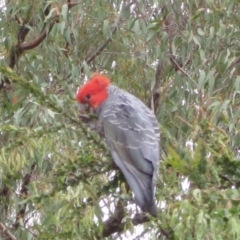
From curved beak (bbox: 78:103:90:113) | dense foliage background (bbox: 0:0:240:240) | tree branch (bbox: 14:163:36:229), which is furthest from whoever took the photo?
tree branch (bbox: 14:163:36:229)

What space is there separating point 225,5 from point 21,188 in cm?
148

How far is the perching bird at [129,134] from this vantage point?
2.63 meters

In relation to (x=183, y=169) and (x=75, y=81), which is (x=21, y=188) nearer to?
(x=75, y=81)

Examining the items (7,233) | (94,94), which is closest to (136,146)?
(94,94)

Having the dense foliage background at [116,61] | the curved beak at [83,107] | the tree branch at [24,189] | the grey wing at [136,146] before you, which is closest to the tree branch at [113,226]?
the dense foliage background at [116,61]

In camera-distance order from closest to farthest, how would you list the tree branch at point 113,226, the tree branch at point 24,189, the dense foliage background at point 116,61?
1. the tree branch at point 113,226
2. the dense foliage background at point 116,61
3. the tree branch at point 24,189

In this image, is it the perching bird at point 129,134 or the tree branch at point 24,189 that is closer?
the perching bird at point 129,134

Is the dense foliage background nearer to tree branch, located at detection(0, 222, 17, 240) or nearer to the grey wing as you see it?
tree branch, located at detection(0, 222, 17, 240)

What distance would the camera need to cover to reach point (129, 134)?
2.98 meters

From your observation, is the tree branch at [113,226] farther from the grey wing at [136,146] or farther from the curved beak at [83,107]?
the curved beak at [83,107]

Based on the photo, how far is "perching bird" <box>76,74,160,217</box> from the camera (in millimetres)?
2627

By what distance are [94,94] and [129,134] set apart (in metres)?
0.46

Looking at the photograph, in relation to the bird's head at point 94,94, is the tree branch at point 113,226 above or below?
below

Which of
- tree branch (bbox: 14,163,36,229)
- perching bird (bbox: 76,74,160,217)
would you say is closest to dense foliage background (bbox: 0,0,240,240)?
tree branch (bbox: 14,163,36,229)
